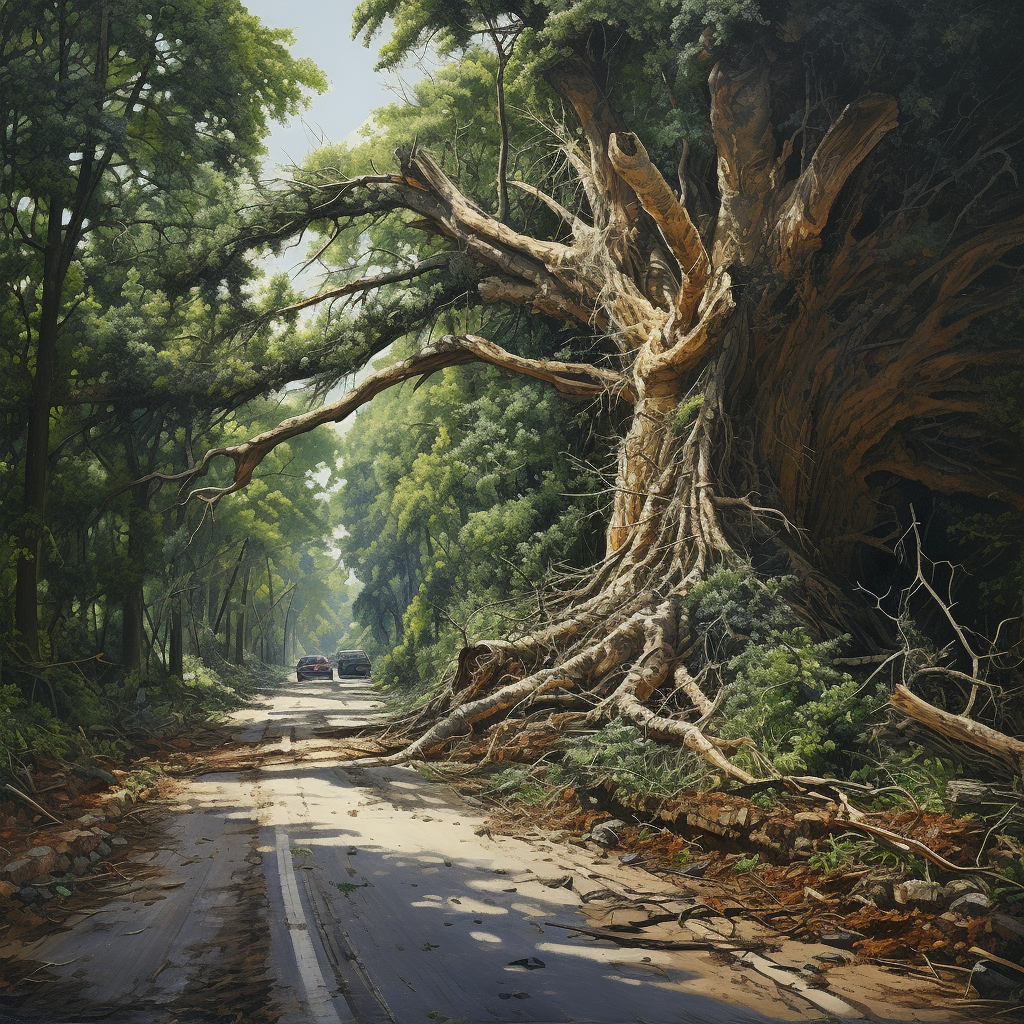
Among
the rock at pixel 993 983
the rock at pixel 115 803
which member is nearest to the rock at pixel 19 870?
the rock at pixel 115 803

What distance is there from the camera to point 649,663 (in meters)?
11.1

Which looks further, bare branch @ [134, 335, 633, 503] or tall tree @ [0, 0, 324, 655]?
bare branch @ [134, 335, 633, 503]

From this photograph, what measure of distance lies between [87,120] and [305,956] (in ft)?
44.3

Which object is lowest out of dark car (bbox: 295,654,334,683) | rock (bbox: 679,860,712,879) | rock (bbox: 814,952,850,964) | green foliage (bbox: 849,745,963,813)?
dark car (bbox: 295,654,334,683)

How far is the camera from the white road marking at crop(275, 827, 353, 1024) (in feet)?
14.4

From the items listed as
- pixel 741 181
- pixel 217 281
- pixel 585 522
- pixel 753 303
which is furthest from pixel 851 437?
pixel 217 281

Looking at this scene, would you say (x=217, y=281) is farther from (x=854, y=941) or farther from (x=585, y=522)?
(x=854, y=941)

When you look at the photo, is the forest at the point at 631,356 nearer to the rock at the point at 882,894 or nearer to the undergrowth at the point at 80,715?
the undergrowth at the point at 80,715

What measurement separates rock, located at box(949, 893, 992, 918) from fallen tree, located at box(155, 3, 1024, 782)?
4.96 m

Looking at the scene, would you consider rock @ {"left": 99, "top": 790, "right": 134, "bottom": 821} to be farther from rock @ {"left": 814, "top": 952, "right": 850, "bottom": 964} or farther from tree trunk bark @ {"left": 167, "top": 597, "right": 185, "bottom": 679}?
tree trunk bark @ {"left": 167, "top": 597, "right": 185, "bottom": 679}

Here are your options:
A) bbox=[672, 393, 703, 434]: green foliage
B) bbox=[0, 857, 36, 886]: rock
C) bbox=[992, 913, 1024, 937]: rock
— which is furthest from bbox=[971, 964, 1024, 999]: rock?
bbox=[672, 393, 703, 434]: green foliage

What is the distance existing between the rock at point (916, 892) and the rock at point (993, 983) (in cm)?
81

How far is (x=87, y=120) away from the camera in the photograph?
45.5 ft

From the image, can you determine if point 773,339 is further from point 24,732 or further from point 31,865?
point 24,732
